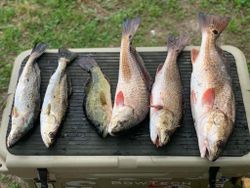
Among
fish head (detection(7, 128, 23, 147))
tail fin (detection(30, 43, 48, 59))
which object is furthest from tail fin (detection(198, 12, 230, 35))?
fish head (detection(7, 128, 23, 147))

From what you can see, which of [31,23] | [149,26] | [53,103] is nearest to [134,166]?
[53,103]

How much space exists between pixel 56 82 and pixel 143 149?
0.68 m

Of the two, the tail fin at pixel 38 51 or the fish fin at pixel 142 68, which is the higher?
the tail fin at pixel 38 51

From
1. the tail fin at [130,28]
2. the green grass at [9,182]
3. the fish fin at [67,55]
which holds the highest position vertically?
the tail fin at [130,28]

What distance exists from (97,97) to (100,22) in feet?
5.18

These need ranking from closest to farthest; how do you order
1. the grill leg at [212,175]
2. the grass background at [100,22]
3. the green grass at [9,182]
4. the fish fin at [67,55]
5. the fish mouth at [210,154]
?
the fish mouth at [210,154]
the grill leg at [212,175]
the fish fin at [67,55]
the green grass at [9,182]
the grass background at [100,22]

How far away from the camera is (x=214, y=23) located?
293 centimetres

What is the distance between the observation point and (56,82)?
2.79m

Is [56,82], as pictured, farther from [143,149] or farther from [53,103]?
[143,149]

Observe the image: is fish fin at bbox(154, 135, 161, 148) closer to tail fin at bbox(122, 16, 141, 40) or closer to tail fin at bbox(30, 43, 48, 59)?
tail fin at bbox(122, 16, 141, 40)

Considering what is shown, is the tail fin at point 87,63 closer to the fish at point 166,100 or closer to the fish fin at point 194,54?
the fish at point 166,100

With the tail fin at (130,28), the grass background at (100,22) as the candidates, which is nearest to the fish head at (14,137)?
the tail fin at (130,28)

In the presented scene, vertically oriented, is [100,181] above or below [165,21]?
below

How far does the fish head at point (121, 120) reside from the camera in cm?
252
